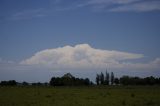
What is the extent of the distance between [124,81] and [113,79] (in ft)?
48.4

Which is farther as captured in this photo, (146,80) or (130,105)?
(146,80)

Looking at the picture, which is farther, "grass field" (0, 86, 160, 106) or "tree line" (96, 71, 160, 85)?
"tree line" (96, 71, 160, 85)

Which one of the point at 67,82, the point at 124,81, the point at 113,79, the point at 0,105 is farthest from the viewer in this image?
the point at 113,79

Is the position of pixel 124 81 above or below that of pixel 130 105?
above

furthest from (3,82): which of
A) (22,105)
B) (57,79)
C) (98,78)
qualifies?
(22,105)

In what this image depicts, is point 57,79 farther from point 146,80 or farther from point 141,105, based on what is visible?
point 141,105

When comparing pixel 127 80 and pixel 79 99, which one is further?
pixel 127 80

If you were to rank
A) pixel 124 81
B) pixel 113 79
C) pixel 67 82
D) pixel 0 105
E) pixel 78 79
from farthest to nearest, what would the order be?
pixel 113 79 < pixel 124 81 < pixel 78 79 < pixel 67 82 < pixel 0 105

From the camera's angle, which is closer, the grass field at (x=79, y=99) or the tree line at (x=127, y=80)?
the grass field at (x=79, y=99)

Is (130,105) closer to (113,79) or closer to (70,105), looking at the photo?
(70,105)

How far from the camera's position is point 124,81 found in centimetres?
15712

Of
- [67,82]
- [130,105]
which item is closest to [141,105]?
[130,105]

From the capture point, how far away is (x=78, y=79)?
474 feet

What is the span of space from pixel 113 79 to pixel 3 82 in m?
61.8
